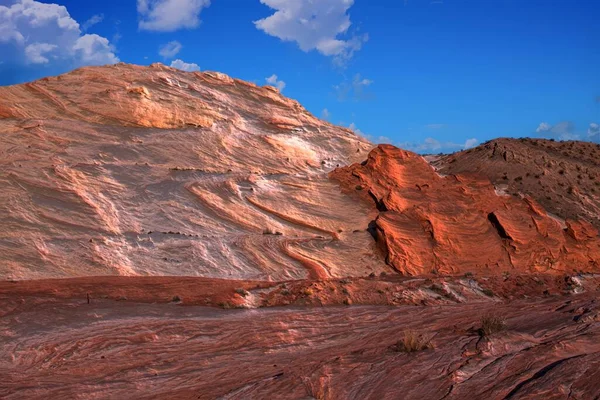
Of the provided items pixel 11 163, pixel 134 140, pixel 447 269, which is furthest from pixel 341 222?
pixel 11 163

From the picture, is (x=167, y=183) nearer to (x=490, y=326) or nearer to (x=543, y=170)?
(x=490, y=326)

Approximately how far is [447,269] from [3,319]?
14.7 metres

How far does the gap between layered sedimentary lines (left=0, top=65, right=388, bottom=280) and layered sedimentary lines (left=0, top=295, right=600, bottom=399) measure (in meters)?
2.87

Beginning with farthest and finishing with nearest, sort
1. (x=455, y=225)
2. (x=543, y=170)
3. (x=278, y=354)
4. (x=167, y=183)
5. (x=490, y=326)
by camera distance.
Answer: (x=543, y=170)
(x=455, y=225)
(x=167, y=183)
(x=490, y=326)
(x=278, y=354)

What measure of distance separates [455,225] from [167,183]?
1109 centimetres

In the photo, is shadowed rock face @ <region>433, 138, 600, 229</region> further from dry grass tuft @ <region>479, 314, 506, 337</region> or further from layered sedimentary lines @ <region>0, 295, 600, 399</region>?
dry grass tuft @ <region>479, 314, 506, 337</region>

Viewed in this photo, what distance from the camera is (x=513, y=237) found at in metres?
24.2

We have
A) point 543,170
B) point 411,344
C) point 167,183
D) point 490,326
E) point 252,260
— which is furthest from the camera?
point 543,170

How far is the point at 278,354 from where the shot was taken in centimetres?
1353

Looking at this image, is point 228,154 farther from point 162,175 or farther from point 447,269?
point 447,269

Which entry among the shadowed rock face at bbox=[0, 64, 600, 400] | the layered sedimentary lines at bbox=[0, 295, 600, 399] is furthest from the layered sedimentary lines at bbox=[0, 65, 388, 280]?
the layered sedimentary lines at bbox=[0, 295, 600, 399]

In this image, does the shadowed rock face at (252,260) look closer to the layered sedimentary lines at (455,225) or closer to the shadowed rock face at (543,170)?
the layered sedimentary lines at (455,225)

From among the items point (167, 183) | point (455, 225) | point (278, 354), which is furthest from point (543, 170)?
point (278, 354)

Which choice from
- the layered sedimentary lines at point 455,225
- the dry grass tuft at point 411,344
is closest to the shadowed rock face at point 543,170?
the layered sedimentary lines at point 455,225
